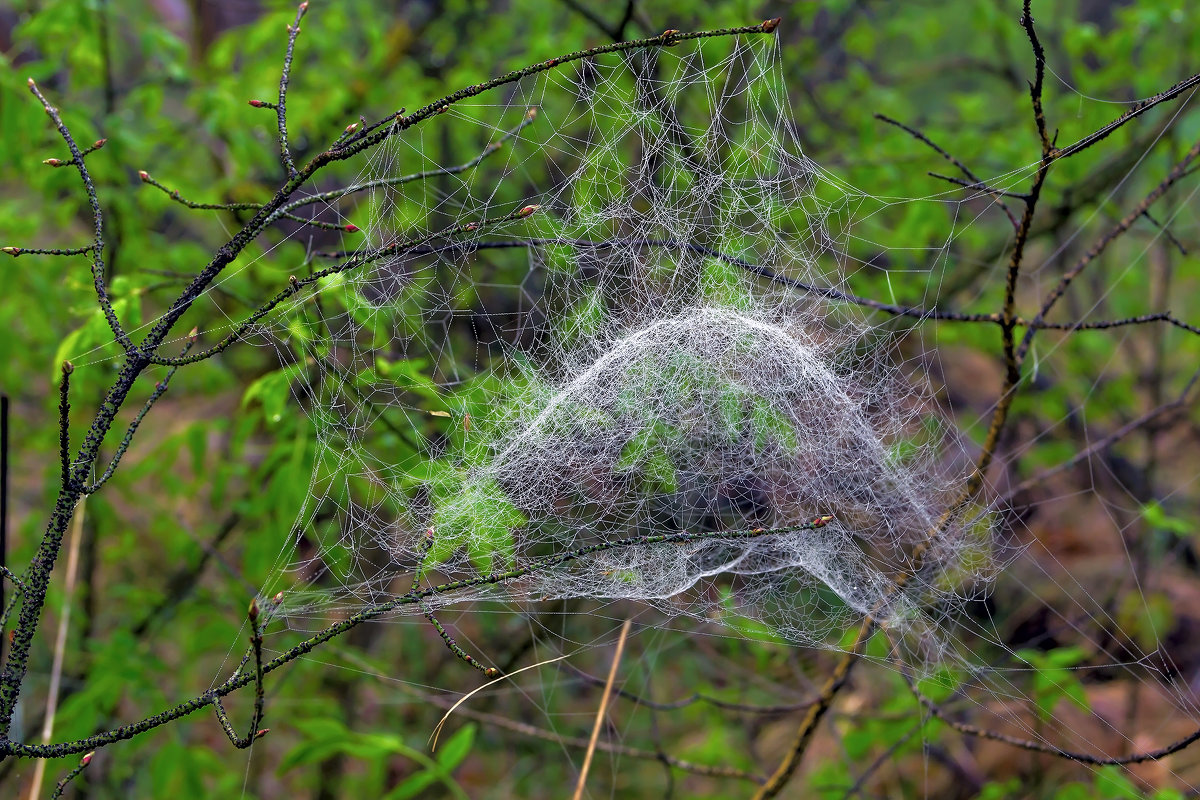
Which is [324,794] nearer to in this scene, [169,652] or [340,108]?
[169,652]

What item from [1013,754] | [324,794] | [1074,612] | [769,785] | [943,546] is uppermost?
[943,546]

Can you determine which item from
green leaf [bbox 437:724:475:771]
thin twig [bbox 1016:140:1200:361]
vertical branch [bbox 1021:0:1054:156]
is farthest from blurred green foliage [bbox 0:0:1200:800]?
vertical branch [bbox 1021:0:1054:156]

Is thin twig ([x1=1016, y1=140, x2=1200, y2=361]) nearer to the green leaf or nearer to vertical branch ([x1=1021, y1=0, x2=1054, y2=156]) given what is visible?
vertical branch ([x1=1021, y1=0, x2=1054, y2=156])

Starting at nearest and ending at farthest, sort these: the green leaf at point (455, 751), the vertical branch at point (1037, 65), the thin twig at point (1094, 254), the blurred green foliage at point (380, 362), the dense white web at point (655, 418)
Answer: the vertical branch at point (1037, 65) → the thin twig at point (1094, 254) → the dense white web at point (655, 418) → the green leaf at point (455, 751) → the blurred green foliage at point (380, 362)

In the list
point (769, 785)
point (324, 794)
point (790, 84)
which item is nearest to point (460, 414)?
point (769, 785)

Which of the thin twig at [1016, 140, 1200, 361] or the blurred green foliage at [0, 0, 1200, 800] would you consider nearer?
the thin twig at [1016, 140, 1200, 361]

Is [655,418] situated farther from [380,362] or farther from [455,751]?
[455,751]

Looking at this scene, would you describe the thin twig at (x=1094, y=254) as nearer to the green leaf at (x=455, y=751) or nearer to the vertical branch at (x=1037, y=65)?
the vertical branch at (x=1037, y=65)

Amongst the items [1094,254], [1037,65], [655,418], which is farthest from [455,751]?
[1037,65]

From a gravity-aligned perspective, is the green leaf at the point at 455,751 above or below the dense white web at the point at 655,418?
below

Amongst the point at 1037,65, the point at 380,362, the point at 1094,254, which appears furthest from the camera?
the point at 380,362

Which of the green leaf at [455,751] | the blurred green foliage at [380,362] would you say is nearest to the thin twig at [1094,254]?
the blurred green foliage at [380,362]
